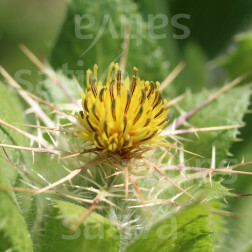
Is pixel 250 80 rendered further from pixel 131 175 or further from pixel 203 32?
pixel 131 175

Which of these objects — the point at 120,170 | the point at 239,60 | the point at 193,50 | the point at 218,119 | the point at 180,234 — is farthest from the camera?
the point at 193,50

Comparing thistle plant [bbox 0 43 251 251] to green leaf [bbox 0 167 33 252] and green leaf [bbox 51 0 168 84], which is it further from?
green leaf [bbox 51 0 168 84]

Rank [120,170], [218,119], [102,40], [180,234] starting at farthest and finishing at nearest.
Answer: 1. [102,40]
2. [218,119]
3. [120,170]
4. [180,234]

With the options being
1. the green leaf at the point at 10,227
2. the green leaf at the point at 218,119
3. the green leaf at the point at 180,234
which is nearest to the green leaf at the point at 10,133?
the green leaf at the point at 10,227

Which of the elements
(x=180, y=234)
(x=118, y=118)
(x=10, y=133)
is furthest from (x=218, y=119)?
(x=10, y=133)

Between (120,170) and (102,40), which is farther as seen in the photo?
(102,40)

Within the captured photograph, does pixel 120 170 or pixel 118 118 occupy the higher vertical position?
pixel 118 118

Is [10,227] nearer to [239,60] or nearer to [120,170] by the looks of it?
[120,170]

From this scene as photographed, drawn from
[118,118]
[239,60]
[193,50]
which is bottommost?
[118,118]
